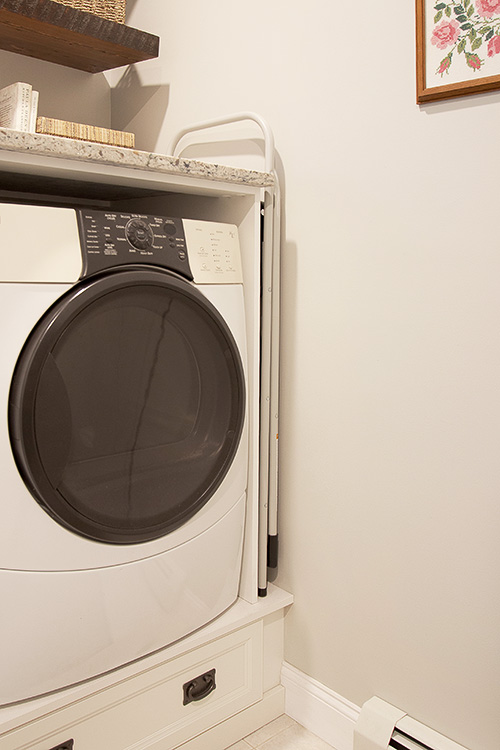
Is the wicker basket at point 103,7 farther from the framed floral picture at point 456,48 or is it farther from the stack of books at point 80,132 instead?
the framed floral picture at point 456,48

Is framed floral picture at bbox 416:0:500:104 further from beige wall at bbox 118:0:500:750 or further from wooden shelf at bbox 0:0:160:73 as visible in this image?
wooden shelf at bbox 0:0:160:73

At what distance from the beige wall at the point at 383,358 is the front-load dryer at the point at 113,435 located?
0.70 feet

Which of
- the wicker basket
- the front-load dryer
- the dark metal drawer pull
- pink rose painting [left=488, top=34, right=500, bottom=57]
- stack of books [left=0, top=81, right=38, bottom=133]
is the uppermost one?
the wicker basket

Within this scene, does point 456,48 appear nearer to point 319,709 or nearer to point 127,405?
point 127,405

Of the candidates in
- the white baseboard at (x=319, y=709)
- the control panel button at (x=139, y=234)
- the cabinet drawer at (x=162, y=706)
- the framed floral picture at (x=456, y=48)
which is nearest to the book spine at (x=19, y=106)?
the control panel button at (x=139, y=234)

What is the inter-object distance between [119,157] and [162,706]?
1.20 metres

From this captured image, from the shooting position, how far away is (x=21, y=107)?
1.70 meters

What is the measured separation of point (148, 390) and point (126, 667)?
0.60 metres

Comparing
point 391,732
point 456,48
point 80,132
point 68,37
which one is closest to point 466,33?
point 456,48

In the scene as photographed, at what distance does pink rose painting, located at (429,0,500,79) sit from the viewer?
120cm

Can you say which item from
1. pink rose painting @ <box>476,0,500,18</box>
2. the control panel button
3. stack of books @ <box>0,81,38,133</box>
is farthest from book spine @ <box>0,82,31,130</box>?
pink rose painting @ <box>476,0,500,18</box>

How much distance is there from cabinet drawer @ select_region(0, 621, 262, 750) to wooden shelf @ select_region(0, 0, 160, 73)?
5.57 ft

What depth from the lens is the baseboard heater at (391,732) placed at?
4.47ft

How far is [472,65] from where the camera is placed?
1.23 metres
